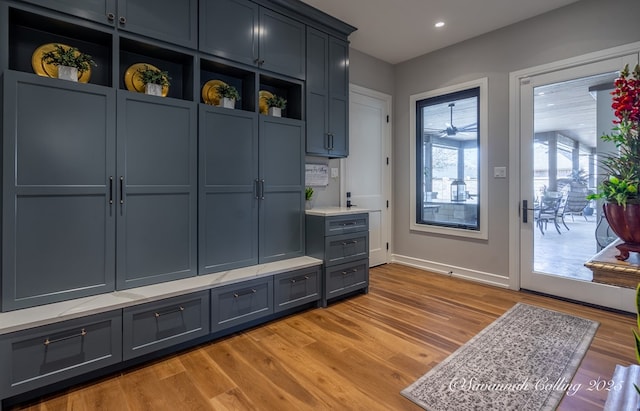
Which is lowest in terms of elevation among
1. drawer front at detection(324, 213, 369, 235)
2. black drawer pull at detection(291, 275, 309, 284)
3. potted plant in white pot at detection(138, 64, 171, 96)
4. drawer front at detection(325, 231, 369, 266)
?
black drawer pull at detection(291, 275, 309, 284)

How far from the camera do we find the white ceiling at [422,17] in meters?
3.21

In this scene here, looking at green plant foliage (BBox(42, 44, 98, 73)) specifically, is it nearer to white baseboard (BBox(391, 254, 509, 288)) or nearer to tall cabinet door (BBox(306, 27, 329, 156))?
tall cabinet door (BBox(306, 27, 329, 156))

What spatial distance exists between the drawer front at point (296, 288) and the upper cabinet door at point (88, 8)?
2.25m

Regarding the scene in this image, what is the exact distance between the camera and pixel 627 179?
117cm

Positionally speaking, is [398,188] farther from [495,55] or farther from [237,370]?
[237,370]

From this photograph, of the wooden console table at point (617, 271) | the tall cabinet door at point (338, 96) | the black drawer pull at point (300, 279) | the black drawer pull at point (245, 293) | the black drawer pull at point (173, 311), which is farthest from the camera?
the tall cabinet door at point (338, 96)

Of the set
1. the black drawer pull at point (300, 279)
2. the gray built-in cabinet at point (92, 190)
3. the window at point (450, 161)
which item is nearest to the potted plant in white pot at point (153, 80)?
the gray built-in cabinet at point (92, 190)

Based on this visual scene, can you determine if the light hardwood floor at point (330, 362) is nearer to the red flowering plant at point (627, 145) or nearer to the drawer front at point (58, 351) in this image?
the drawer front at point (58, 351)

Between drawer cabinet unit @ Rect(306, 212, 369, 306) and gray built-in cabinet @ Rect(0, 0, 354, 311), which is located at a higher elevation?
gray built-in cabinet @ Rect(0, 0, 354, 311)

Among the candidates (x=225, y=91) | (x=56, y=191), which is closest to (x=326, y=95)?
(x=225, y=91)

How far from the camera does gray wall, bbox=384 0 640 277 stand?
3059mm

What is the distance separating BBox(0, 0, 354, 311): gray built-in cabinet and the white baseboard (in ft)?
6.95

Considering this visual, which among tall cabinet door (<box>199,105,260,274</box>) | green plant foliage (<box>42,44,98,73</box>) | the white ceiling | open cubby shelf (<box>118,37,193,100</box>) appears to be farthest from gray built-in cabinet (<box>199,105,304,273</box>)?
the white ceiling

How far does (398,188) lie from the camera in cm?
481
